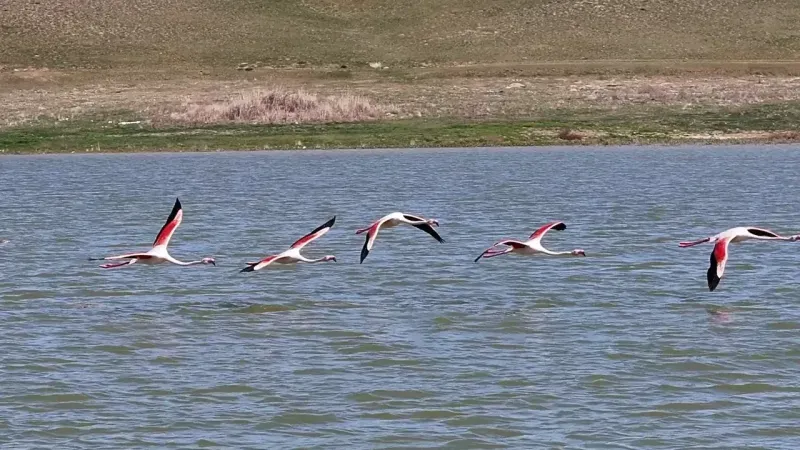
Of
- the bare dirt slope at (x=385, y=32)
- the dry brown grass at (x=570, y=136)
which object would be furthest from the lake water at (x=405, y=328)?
the bare dirt slope at (x=385, y=32)

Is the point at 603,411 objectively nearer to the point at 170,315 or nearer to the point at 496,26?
the point at 170,315

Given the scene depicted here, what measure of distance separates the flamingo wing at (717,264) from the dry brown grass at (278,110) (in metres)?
27.6

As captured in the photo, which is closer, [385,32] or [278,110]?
[278,110]

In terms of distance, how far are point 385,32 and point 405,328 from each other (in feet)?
173

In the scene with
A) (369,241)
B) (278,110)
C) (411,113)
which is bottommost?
(411,113)

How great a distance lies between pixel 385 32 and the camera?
67.6 metres

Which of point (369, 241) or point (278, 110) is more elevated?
point (369, 241)

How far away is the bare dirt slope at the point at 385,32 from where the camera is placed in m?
59.2

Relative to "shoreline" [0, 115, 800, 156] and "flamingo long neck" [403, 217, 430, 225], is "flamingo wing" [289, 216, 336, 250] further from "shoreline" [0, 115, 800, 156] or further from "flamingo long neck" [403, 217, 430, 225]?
"shoreline" [0, 115, 800, 156]

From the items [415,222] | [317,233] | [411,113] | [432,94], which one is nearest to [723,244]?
[415,222]

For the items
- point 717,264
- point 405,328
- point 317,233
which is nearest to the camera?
point 717,264

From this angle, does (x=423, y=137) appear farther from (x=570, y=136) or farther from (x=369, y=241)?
(x=369, y=241)

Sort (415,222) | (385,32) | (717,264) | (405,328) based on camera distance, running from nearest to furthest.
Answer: (717,264) → (405,328) → (415,222) → (385,32)

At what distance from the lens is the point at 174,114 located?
4250 centimetres
